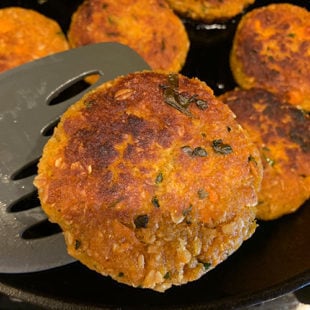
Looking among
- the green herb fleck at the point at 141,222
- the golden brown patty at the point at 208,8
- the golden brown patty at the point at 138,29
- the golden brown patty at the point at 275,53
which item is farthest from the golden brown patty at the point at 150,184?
the golden brown patty at the point at 208,8

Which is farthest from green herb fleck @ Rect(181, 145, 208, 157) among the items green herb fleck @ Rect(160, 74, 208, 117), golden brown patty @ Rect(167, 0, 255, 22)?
golden brown patty @ Rect(167, 0, 255, 22)

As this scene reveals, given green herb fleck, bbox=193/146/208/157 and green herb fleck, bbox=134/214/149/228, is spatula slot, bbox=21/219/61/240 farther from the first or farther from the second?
green herb fleck, bbox=193/146/208/157

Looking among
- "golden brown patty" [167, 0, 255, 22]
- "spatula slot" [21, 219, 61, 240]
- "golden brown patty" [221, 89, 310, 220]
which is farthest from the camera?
"golden brown patty" [167, 0, 255, 22]

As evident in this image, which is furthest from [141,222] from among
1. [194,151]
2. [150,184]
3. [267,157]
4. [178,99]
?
[267,157]

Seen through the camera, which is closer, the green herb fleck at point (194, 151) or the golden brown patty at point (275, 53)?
the green herb fleck at point (194, 151)

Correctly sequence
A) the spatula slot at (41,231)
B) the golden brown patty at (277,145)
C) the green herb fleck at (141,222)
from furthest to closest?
the golden brown patty at (277,145) < the spatula slot at (41,231) < the green herb fleck at (141,222)

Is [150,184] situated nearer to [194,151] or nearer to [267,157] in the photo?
[194,151]

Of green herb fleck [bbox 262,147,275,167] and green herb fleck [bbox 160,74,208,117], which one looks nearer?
green herb fleck [bbox 160,74,208,117]

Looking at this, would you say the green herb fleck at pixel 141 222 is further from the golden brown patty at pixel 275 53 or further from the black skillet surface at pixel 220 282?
the golden brown patty at pixel 275 53
